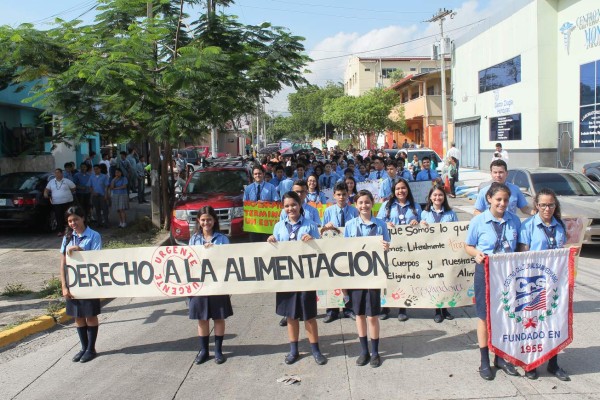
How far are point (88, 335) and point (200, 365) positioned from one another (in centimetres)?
140

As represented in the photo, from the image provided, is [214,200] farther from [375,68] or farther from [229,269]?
[375,68]

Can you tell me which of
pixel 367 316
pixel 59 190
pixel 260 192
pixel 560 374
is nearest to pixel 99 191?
pixel 59 190

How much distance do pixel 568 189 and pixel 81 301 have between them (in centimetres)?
956

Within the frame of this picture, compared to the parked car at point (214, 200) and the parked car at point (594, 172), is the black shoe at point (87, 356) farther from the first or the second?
the parked car at point (594, 172)

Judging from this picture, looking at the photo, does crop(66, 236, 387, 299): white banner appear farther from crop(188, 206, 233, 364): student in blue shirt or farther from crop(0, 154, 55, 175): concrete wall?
crop(0, 154, 55, 175): concrete wall

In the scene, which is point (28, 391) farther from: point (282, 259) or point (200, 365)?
point (282, 259)

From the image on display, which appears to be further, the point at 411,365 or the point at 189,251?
the point at 189,251

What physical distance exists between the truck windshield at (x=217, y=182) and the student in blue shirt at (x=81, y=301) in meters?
6.55

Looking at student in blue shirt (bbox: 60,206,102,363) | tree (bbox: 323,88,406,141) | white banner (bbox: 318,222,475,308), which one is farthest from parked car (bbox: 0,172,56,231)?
tree (bbox: 323,88,406,141)

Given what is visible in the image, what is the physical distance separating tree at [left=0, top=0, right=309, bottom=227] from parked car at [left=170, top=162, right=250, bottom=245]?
1188 millimetres

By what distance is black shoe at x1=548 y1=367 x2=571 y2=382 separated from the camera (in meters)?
4.95

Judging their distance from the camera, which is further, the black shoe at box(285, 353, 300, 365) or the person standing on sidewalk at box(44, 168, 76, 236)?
the person standing on sidewalk at box(44, 168, 76, 236)

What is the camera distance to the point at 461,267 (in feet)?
21.6

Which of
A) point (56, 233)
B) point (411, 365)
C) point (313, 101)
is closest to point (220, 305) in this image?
point (411, 365)
